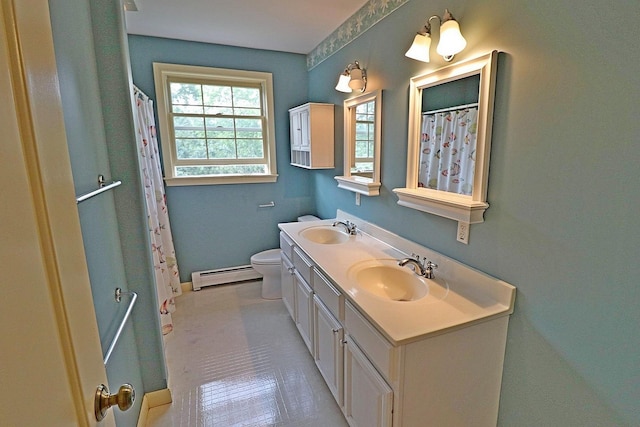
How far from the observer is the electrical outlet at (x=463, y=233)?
149 cm

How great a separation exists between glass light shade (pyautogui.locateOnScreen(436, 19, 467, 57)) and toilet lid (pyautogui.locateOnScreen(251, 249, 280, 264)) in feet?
7.33

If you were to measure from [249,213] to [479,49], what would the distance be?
102 inches

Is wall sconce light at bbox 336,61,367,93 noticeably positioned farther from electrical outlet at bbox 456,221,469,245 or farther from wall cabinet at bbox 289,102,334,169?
electrical outlet at bbox 456,221,469,245

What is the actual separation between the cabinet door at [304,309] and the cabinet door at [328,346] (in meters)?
0.08

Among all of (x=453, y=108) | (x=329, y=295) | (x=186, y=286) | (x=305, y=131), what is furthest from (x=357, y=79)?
(x=186, y=286)

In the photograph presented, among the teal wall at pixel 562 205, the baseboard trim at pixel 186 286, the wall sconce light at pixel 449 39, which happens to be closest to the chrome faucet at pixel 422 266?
the teal wall at pixel 562 205

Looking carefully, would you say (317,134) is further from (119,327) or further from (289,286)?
(119,327)

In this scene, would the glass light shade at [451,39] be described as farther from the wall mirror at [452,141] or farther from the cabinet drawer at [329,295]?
the cabinet drawer at [329,295]

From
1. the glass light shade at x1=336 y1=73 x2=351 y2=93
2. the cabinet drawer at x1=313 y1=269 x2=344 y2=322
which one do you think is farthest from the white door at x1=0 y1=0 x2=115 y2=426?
the glass light shade at x1=336 y1=73 x2=351 y2=93

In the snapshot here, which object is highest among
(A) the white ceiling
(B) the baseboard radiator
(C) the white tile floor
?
(A) the white ceiling

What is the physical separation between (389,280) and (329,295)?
14.3 inches

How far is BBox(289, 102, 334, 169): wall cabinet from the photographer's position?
8.93ft

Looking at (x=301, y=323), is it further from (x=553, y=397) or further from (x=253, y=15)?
(x=253, y=15)

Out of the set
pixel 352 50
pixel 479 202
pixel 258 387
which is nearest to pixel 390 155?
pixel 479 202
